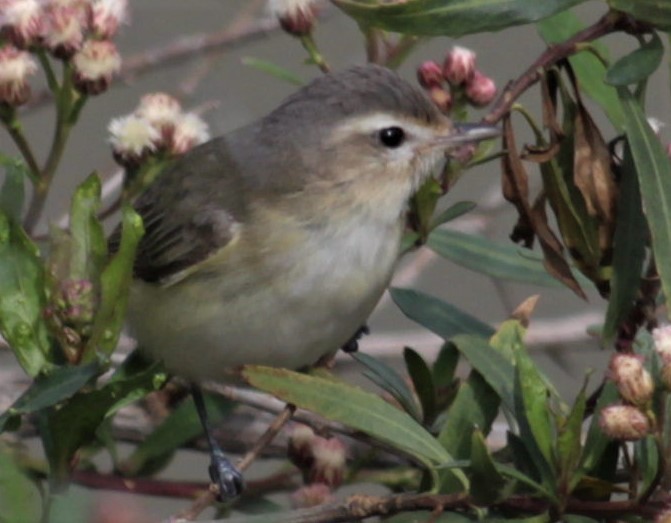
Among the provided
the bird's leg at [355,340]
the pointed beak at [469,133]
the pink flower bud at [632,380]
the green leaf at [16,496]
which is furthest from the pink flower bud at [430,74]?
the green leaf at [16,496]

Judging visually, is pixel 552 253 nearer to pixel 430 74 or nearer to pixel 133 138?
pixel 430 74

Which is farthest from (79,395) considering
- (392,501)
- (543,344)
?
(543,344)

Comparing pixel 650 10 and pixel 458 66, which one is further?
pixel 458 66

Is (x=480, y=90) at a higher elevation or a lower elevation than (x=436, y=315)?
higher

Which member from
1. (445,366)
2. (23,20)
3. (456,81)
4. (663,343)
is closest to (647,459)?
(663,343)

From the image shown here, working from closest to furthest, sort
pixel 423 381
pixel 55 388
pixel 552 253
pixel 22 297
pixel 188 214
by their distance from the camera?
pixel 55 388 → pixel 22 297 → pixel 552 253 → pixel 423 381 → pixel 188 214

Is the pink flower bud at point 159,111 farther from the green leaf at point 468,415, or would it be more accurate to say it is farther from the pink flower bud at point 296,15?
the green leaf at point 468,415

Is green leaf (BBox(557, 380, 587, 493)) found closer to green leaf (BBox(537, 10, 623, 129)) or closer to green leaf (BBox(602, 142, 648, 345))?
green leaf (BBox(602, 142, 648, 345))
